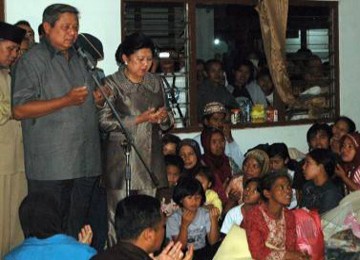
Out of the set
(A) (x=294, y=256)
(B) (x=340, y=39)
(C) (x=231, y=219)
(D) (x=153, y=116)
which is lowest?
(A) (x=294, y=256)

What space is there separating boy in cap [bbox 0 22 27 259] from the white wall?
1.64 metres

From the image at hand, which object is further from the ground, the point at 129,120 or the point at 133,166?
the point at 129,120

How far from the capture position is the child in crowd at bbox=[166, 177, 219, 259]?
209 inches

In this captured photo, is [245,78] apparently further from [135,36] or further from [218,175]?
[135,36]

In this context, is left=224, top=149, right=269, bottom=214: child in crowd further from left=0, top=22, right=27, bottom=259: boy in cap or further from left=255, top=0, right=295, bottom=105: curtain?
left=0, top=22, right=27, bottom=259: boy in cap

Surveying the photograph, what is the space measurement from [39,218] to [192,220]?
1.76m

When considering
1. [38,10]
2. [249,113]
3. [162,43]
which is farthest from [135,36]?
[249,113]

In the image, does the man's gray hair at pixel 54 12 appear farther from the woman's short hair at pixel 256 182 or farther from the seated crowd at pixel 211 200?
the woman's short hair at pixel 256 182

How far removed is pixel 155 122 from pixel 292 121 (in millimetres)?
3617

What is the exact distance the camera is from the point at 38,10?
247 inches

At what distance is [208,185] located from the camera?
19.9 ft

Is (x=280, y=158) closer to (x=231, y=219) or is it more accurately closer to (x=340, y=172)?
(x=340, y=172)

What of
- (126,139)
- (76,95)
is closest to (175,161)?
(126,139)

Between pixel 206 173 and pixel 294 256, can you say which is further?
pixel 206 173
